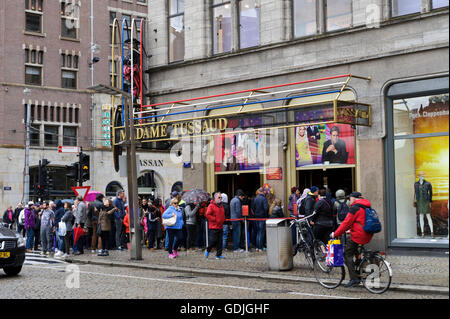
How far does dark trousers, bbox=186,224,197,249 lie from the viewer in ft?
68.9

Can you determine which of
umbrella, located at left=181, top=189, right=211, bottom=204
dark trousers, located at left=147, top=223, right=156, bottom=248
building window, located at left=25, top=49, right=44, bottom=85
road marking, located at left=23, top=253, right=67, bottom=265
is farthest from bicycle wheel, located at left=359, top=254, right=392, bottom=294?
building window, located at left=25, top=49, right=44, bottom=85

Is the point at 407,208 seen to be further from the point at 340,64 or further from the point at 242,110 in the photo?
the point at 242,110

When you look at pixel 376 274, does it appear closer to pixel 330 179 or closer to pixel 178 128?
pixel 330 179

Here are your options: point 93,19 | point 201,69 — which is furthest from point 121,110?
point 93,19

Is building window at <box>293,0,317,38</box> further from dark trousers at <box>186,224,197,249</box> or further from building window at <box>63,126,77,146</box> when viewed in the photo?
building window at <box>63,126,77,146</box>

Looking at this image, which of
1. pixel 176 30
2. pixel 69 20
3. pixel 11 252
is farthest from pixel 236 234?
pixel 69 20

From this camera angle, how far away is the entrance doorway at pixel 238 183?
71.4ft

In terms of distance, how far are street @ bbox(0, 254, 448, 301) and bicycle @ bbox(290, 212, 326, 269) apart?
0.62m

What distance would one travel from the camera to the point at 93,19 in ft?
166

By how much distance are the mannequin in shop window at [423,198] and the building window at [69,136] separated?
3556cm

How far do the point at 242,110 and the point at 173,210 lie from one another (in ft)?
13.1

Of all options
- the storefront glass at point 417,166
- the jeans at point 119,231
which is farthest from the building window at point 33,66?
the storefront glass at point 417,166

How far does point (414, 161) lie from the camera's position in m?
17.4
